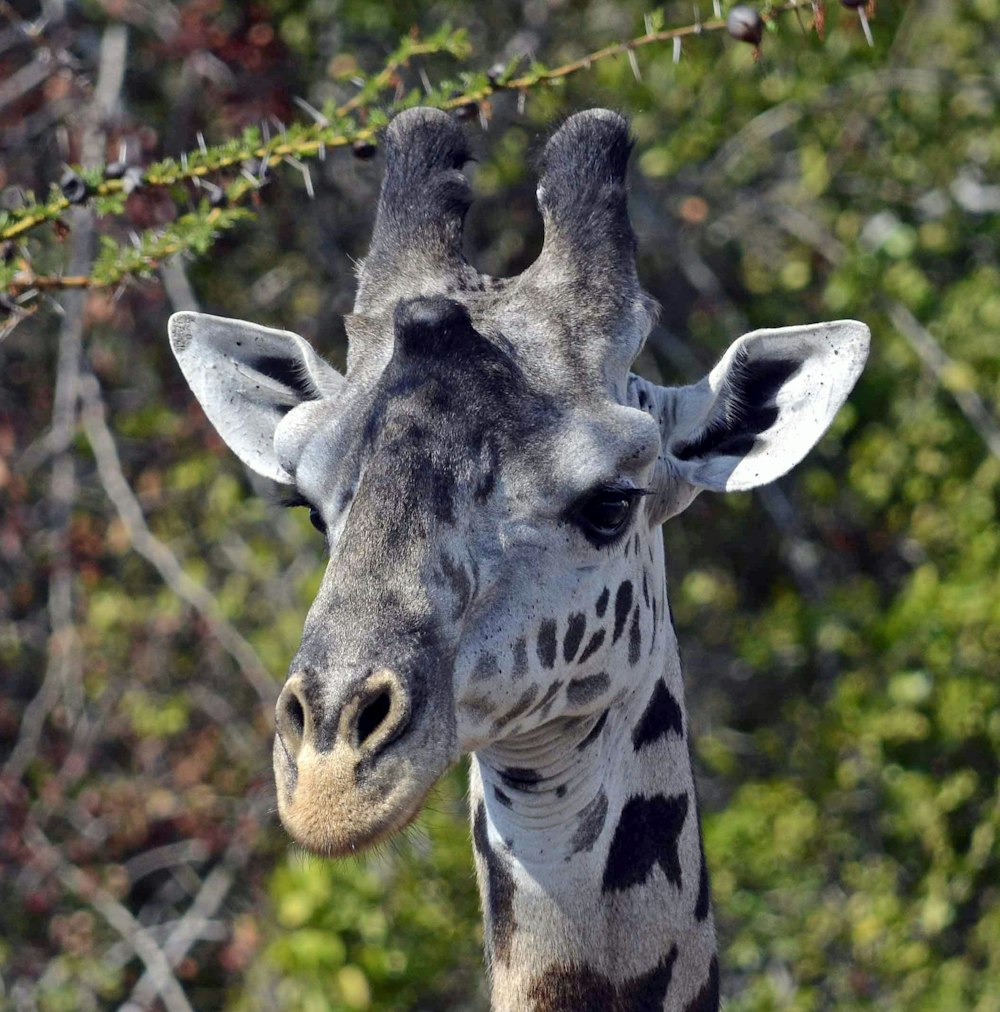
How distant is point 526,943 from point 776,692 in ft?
13.6

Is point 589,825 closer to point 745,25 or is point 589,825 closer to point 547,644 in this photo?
point 547,644

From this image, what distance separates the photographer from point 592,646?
241 cm

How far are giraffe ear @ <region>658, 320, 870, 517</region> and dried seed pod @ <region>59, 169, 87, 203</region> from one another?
1.07 meters

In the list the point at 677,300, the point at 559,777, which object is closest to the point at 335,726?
the point at 559,777

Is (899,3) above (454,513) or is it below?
below

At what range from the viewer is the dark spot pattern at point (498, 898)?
2.56 m

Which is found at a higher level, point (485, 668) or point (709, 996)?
point (485, 668)

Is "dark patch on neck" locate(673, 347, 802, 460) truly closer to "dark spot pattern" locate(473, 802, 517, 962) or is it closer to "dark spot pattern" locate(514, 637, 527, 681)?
"dark spot pattern" locate(514, 637, 527, 681)

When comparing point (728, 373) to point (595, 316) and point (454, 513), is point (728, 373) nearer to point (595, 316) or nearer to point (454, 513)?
point (595, 316)

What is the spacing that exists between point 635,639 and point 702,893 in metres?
0.47

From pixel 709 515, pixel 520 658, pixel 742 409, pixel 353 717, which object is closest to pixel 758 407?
pixel 742 409

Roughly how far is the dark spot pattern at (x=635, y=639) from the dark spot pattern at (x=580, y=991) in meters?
0.48

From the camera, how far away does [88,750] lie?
5.75m

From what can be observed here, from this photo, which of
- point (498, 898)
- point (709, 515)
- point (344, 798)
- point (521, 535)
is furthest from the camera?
point (709, 515)
